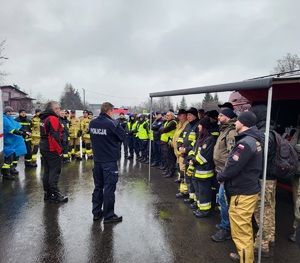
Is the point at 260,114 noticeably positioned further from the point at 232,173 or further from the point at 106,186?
the point at 106,186

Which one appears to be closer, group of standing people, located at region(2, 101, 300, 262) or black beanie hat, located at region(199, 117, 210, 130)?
group of standing people, located at region(2, 101, 300, 262)

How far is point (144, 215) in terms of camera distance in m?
4.28

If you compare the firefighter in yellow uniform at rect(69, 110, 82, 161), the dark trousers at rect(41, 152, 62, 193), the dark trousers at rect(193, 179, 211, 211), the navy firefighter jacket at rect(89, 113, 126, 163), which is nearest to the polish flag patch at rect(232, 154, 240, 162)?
the dark trousers at rect(193, 179, 211, 211)

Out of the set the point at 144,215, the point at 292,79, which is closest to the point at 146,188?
the point at 144,215

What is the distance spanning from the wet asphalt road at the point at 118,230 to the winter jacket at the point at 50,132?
3.55ft

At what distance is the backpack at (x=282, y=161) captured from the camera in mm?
2984

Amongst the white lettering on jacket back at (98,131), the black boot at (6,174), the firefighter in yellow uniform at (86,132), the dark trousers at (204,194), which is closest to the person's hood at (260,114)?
the dark trousers at (204,194)

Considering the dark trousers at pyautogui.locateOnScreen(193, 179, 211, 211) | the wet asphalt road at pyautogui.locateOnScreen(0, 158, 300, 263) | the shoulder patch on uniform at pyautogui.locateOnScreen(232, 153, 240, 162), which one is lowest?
the wet asphalt road at pyautogui.locateOnScreen(0, 158, 300, 263)

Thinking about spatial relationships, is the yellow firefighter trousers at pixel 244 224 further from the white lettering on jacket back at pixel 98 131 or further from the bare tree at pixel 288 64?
the bare tree at pixel 288 64

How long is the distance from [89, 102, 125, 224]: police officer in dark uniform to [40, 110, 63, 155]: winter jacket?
3.40 feet

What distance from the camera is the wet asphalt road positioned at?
309cm

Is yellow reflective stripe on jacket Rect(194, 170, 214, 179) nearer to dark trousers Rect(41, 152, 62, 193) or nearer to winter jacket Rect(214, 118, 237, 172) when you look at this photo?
winter jacket Rect(214, 118, 237, 172)

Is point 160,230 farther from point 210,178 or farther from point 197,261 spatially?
point 210,178

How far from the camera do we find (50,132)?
453 centimetres
